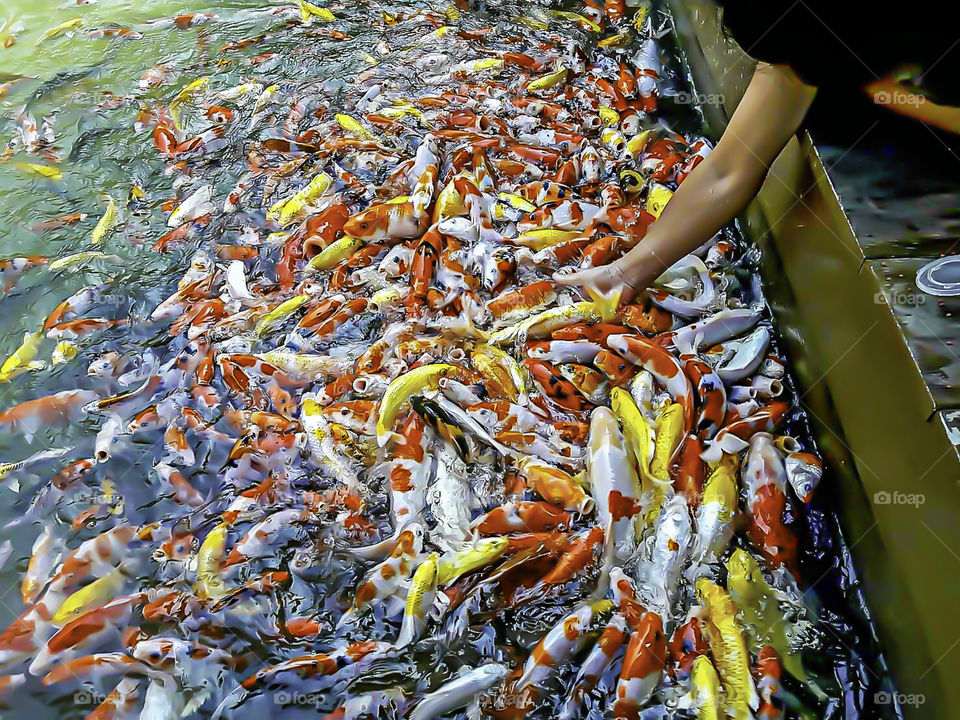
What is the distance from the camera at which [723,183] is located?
8.31 ft

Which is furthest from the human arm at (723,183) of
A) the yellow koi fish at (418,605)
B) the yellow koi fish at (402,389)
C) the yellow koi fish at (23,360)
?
the yellow koi fish at (23,360)

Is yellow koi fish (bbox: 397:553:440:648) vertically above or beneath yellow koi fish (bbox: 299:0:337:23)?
beneath

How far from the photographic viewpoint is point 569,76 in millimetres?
4305

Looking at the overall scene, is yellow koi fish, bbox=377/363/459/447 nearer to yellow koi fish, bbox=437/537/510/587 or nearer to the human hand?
yellow koi fish, bbox=437/537/510/587

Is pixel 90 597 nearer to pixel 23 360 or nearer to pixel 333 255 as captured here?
pixel 23 360

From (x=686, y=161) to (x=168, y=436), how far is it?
8.96 feet

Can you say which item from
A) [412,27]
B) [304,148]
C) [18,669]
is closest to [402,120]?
[304,148]

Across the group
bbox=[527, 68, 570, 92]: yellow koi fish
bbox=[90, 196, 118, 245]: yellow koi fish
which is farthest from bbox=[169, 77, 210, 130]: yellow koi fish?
bbox=[527, 68, 570, 92]: yellow koi fish

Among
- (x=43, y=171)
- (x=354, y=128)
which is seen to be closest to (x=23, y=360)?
(x=43, y=171)

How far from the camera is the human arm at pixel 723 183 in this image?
7.67 feet

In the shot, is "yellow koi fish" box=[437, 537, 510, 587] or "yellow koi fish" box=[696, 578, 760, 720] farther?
"yellow koi fish" box=[437, 537, 510, 587]

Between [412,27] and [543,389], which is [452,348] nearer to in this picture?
[543,389]

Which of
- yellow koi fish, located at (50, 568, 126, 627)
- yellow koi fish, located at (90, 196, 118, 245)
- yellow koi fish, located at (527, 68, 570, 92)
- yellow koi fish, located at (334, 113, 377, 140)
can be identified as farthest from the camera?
yellow koi fish, located at (527, 68, 570, 92)

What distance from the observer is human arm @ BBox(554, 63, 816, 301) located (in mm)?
2338
